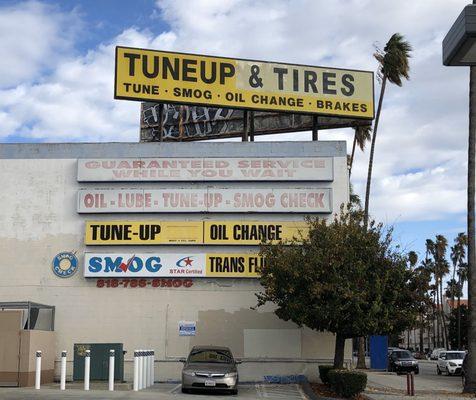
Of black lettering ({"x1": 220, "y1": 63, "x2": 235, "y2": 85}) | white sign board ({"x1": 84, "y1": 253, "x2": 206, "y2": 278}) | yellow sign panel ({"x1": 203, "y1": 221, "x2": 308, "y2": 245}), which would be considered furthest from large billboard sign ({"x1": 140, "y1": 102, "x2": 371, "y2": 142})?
white sign board ({"x1": 84, "y1": 253, "x2": 206, "y2": 278})

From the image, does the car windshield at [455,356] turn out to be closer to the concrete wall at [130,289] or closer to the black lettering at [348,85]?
the concrete wall at [130,289]

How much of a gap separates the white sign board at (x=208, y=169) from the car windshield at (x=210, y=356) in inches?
278

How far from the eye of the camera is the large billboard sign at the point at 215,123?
3022 centimetres

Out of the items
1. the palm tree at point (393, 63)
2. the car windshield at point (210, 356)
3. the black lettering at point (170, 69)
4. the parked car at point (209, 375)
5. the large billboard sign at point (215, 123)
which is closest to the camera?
the parked car at point (209, 375)

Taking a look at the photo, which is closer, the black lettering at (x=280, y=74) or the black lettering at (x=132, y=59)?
the black lettering at (x=132, y=59)

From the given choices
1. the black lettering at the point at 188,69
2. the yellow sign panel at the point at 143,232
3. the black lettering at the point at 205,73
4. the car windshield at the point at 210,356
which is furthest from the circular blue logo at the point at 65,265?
the black lettering at the point at 205,73

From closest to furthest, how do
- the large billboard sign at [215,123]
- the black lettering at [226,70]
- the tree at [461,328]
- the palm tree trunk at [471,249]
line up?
the palm tree trunk at [471,249]
the black lettering at [226,70]
the large billboard sign at [215,123]
the tree at [461,328]

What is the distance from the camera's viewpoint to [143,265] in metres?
25.0

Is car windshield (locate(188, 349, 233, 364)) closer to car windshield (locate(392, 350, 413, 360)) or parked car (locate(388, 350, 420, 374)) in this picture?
parked car (locate(388, 350, 420, 374))

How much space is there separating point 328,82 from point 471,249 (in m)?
9.25

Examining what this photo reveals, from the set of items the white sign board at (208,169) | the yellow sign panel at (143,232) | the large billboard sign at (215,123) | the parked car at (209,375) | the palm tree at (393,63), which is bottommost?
the parked car at (209,375)

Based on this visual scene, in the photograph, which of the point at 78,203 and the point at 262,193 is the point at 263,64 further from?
the point at 78,203

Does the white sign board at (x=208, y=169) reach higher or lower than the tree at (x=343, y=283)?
higher

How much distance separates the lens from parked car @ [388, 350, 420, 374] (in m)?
38.3
